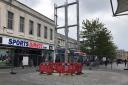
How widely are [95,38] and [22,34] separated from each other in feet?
116

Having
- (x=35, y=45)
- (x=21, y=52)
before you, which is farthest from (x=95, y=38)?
(x=21, y=52)

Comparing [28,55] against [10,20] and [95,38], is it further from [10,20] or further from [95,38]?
[95,38]

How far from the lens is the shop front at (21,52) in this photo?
4644cm

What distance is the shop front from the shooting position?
46.4 meters

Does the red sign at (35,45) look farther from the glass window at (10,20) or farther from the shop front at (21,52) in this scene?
the glass window at (10,20)

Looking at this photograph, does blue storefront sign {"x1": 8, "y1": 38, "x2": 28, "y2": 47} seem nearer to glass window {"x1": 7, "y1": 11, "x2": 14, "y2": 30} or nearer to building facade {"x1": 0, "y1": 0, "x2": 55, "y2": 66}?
building facade {"x1": 0, "y1": 0, "x2": 55, "y2": 66}

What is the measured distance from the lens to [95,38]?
279 feet

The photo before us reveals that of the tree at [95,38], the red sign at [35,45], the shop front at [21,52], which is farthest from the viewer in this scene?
the tree at [95,38]

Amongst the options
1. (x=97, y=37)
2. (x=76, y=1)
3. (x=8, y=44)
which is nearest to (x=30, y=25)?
(x=8, y=44)

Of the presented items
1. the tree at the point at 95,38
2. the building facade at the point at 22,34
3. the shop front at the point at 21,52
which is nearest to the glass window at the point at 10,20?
the building facade at the point at 22,34

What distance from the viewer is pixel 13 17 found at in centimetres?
4966

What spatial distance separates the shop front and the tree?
20.4 m

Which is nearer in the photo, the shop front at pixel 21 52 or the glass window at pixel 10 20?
the shop front at pixel 21 52

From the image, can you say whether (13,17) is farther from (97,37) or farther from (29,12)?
(97,37)
